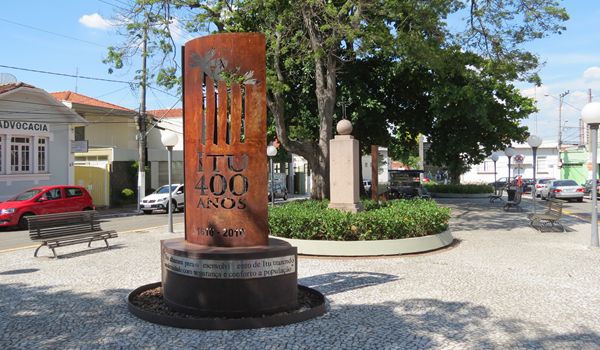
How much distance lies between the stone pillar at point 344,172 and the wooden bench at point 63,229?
5.58 meters

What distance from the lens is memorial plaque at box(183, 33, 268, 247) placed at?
21.1 ft

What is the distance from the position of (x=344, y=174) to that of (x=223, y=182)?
6.93 metres

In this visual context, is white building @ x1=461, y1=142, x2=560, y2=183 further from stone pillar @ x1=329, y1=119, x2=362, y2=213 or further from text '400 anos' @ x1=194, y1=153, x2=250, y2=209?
text '400 anos' @ x1=194, y1=153, x2=250, y2=209

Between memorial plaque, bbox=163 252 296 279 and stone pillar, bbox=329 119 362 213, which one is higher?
stone pillar, bbox=329 119 362 213

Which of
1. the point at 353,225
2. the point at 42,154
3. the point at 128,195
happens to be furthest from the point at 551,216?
the point at 128,195

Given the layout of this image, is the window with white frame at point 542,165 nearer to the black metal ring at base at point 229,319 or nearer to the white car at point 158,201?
the white car at point 158,201

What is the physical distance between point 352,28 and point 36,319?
11419mm

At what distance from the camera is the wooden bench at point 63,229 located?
1047cm

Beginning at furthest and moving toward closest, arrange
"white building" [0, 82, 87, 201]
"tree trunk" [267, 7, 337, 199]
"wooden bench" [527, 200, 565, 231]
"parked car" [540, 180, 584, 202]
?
"parked car" [540, 180, 584, 202], "white building" [0, 82, 87, 201], "tree trunk" [267, 7, 337, 199], "wooden bench" [527, 200, 565, 231]

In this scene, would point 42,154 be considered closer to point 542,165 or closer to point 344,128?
point 344,128

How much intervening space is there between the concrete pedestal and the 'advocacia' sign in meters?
16.2

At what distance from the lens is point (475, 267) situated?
9203 millimetres

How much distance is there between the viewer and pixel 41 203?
1823cm

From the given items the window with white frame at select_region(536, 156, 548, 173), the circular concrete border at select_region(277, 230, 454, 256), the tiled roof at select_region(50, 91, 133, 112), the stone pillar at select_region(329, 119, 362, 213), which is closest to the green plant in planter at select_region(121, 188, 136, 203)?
the tiled roof at select_region(50, 91, 133, 112)
